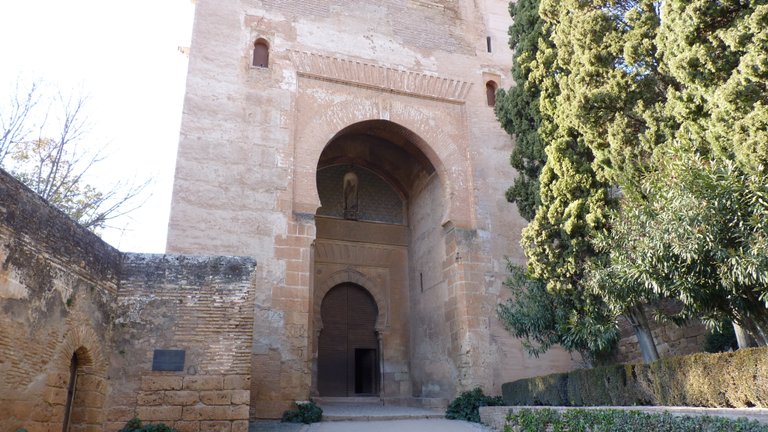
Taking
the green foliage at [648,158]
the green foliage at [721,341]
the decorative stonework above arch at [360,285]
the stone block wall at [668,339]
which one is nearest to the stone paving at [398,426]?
the green foliage at [648,158]

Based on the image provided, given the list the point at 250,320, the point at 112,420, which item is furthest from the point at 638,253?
the point at 112,420

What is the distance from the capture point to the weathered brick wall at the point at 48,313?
16.6ft

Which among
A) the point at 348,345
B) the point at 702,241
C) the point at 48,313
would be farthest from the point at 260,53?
the point at 702,241

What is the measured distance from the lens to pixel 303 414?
352 inches

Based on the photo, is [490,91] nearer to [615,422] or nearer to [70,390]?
[615,422]

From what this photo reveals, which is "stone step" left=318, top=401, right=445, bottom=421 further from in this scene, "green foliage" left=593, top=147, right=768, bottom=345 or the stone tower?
"green foliage" left=593, top=147, right=768, bottom=345

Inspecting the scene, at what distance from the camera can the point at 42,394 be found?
18.1 ft

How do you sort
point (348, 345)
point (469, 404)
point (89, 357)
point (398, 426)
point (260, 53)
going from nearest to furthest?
point (89, 357), point (398, 426), point (469, 404), point (260, 53), point (348, 345)

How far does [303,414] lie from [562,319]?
4168mm

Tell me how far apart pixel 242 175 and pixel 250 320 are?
3.93 metres

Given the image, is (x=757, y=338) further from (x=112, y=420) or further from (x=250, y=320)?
(x=112, y=420)

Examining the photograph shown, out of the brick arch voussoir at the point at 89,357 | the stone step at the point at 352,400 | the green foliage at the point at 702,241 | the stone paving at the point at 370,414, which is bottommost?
the stone paving at the point at 370,414

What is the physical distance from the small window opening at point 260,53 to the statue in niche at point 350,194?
3.64m

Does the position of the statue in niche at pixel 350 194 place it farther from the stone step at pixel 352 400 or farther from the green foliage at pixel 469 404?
the green foliage at pixel 469 404
